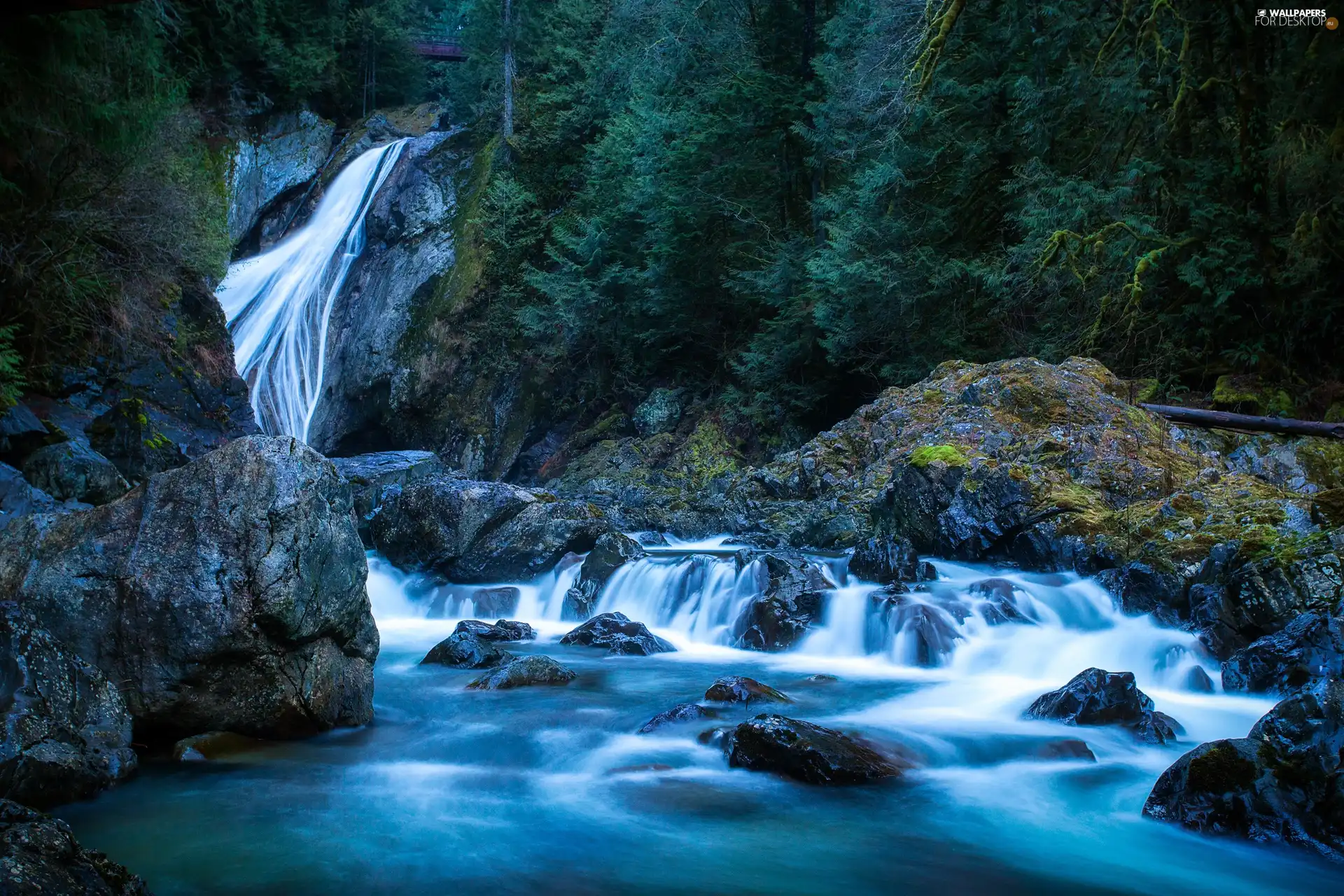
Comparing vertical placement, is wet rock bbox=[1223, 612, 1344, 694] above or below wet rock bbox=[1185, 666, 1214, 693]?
above

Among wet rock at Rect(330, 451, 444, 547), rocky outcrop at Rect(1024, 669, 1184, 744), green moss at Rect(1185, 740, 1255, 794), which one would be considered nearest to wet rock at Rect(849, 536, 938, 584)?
rocky outcrop at Rect(1024, 669, 1184, 744)

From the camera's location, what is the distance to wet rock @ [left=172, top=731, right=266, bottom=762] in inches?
207

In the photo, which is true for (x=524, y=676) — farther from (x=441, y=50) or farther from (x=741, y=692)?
(x=441, y=50)

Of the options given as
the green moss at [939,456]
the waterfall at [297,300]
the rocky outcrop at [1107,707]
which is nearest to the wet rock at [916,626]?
the rocky outcrop at [1107,707]

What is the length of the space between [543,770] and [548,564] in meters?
6.35

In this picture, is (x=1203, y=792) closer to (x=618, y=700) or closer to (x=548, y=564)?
(x=618, y=700)

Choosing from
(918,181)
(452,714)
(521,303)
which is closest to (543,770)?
(452,714)

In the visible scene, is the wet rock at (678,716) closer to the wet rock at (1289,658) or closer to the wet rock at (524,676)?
the wet rock at (524,676)

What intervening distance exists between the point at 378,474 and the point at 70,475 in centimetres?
690

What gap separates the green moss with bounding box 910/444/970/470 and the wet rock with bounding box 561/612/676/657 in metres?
4.06

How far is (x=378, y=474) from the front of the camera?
1644 centimetres

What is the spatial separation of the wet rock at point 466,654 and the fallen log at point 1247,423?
30.3ft

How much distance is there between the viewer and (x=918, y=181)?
16.4 metres

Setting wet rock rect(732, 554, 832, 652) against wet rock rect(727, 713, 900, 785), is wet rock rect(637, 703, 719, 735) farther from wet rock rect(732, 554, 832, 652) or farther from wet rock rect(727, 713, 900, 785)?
wet rock rect(732, 554, 832, 652)
